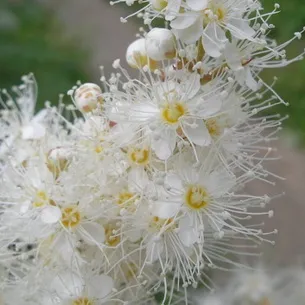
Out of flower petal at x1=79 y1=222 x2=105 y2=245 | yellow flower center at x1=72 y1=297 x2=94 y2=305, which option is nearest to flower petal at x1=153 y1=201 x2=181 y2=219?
flower petal at x1=79 y1=222 x2=105 y2=245

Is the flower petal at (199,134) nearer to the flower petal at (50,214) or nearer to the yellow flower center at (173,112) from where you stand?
the yellow flower center at (173,112)

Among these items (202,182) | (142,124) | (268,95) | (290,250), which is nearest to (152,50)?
(142,124)

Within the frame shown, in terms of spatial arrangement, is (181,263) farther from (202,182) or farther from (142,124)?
(142,124)

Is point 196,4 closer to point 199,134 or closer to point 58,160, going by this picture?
point 199,134

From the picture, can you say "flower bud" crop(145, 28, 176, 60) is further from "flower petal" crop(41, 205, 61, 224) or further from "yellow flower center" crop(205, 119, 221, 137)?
"flower petal" crop(41, 205, 61, 224)

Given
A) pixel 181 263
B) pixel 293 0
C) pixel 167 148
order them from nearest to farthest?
pixel 167 148 < pixel 181 263 < pixel 293 0

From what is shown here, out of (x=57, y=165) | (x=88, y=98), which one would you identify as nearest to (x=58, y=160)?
(x=57, y=165)
